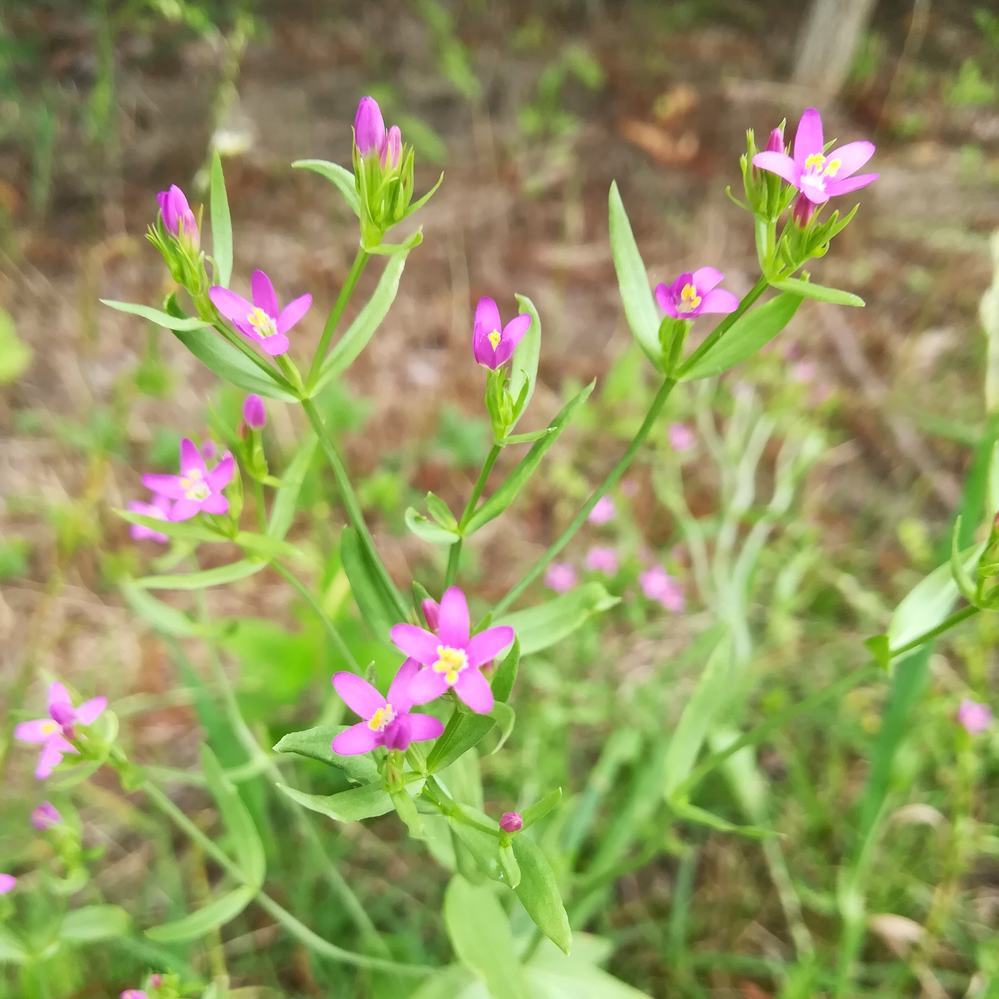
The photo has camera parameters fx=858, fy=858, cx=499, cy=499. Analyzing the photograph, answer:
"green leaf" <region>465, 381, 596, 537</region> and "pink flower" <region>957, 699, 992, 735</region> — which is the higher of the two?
"green leaf" <region>465, 381, 596, 537</region>

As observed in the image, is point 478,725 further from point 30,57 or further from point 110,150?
point 30,57

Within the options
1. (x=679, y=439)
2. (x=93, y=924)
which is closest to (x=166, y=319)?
(x=93, y=924)

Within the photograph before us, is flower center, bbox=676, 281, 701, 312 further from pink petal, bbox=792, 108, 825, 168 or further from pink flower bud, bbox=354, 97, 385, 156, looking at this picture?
pink flower bud, bbox=354, 97, 385, 156

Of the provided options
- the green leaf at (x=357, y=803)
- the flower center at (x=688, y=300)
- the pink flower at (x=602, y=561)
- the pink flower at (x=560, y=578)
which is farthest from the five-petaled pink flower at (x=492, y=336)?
the pink flower at (x=560, y=578)

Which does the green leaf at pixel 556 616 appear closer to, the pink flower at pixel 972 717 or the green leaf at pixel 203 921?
the green leaf at pixel 203 921

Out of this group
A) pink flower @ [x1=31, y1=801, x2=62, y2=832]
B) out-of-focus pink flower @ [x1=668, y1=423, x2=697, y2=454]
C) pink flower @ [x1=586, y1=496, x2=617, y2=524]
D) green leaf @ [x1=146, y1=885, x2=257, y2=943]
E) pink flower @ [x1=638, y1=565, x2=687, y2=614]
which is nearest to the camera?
green leaf @ [x1=146, y1=885, x2=257, y2=943]

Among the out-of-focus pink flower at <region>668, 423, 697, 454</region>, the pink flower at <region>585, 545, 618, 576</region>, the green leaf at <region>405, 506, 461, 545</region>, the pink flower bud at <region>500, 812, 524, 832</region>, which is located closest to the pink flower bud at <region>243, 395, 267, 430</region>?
the green leaf at <region>405, 506, 461, 545</region>
